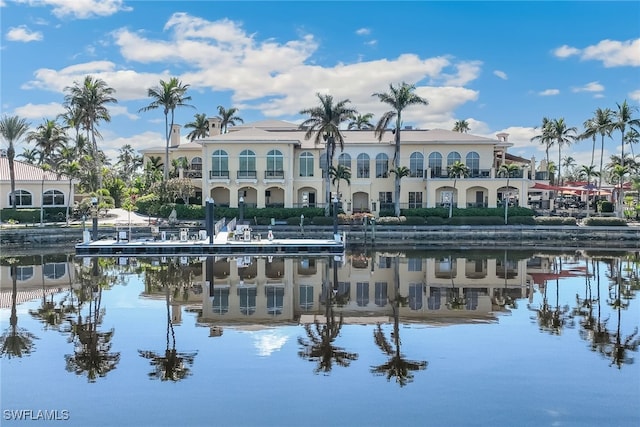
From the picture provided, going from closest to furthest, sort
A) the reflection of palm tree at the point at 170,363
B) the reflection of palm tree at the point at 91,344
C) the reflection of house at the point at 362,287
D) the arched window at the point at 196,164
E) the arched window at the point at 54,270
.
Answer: the reflection of palm tree at the point at 170,363 < the reflection of palm tree at the point at 91,344 < the reflection of house at the point at 362,287 < the arched window at the point at 54,270 < the arched window at the point at 196,164

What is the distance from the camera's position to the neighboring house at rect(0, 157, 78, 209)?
46.8 metres

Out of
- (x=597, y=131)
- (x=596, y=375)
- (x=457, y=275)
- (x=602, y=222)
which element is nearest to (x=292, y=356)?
(x=596, y=375)

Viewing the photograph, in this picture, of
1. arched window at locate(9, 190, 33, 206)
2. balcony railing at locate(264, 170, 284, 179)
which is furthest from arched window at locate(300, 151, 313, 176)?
arched window at locate(9, 190, 33, 206)

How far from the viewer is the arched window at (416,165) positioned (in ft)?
166

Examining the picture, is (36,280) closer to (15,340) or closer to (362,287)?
(15,340)

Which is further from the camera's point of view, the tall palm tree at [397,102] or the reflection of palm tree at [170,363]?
the tall palm tree at [397,102]

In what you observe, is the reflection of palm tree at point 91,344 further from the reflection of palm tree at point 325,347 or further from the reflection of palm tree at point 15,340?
the reflection of palm tree at point 325,347

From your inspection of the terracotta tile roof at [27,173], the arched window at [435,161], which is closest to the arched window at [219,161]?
the terracotta tile roof at [27,173]

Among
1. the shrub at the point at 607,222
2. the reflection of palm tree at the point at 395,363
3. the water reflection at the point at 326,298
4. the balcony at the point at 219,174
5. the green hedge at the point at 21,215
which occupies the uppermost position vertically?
the balcony at the point at 219,174

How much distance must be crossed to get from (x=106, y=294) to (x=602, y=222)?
37870mm

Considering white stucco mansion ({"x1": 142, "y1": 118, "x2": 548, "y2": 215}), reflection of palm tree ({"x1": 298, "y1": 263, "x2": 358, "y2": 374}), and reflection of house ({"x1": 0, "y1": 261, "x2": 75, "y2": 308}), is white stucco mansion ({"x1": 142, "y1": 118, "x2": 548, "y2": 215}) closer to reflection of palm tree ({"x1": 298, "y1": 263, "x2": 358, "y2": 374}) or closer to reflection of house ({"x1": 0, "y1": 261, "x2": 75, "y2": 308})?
reflection of house ({"x1": 0, "y1": 261, "x2": 75, "y2": 308})

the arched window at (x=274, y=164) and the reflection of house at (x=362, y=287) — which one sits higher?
the arched window at (x=274, y=164)

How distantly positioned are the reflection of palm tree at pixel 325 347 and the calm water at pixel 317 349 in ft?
0.22

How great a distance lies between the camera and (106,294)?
2133cm
